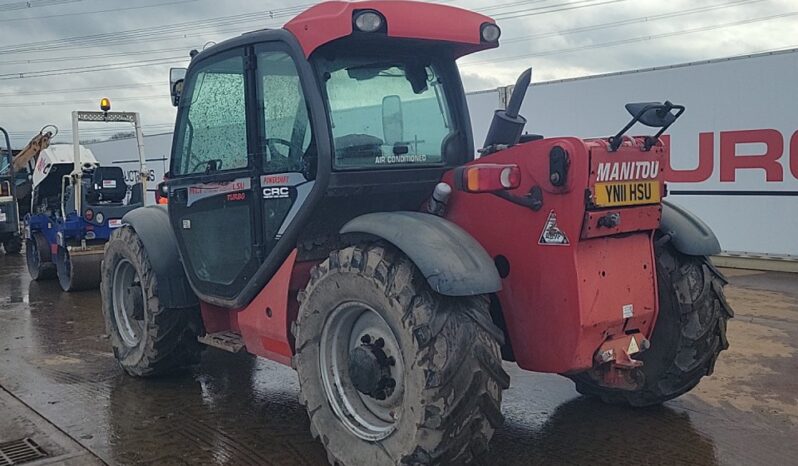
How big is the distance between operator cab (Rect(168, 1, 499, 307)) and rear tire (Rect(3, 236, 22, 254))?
12101mm

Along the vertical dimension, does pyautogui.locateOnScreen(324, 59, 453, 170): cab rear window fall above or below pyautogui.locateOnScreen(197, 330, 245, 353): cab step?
above

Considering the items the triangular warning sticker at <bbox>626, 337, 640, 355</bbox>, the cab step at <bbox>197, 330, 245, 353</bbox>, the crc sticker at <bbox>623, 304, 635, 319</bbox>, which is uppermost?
the crc sticker at <bbox>623, 304, 635, 319</bbox>

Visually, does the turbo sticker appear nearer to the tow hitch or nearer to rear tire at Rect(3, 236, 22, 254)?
the tow hitch

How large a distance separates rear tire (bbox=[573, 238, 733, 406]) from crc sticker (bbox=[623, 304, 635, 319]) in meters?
0.54

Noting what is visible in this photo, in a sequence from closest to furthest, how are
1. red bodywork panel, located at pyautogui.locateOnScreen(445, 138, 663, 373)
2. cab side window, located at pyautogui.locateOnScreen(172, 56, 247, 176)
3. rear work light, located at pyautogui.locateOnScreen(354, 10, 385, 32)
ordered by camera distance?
1. red bodywork panel, located at pyautogui.locateOnScreen(445, 138, 663, 373)
2. rear work light, located at pyautogui.locateOnScreen(354, 10, 385, 32)
3. cab side window, located at pyautogui.locateOnScreen(172, 56, 247, 176)

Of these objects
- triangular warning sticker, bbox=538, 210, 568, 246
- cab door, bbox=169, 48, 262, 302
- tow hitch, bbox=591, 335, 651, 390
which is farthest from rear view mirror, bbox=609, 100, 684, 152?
cab door, bbox=169, 48, 262, 302

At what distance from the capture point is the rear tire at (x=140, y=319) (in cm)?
518

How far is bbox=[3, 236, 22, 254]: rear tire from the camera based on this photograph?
15.1 meters

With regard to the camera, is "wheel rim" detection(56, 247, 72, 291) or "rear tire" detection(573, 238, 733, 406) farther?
"wheel rim" detection(56, 247, 72, 291)

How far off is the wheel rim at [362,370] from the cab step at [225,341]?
1045 millimetres

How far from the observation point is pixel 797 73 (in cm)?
1011

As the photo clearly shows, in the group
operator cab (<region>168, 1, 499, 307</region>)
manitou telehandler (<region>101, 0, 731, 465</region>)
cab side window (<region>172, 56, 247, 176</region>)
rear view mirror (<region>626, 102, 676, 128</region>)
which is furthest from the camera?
cab side window (<region>172, 56, 247, 176</region>)

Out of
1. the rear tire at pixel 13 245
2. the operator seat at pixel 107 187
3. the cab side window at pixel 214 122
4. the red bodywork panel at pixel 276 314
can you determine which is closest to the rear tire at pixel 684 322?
the red bodywork panel at pixel 276 314

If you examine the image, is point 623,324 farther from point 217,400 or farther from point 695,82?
point 695,82
